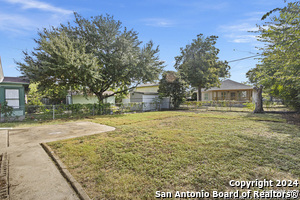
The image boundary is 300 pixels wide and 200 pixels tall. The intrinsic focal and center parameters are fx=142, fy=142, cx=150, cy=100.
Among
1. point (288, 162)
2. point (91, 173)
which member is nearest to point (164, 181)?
point (91, 173)

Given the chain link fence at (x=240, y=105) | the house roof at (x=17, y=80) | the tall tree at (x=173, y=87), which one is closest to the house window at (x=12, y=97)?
the house roof at (x=17, y=80)

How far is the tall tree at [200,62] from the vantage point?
20797 mm

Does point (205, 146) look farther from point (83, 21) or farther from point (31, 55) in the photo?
point (83, 21)

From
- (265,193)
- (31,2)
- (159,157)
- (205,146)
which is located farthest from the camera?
(31,2)

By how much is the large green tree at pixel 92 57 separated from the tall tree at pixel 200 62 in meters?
8.47

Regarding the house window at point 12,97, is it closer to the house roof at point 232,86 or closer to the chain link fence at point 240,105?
the chain link fence at point 240,105

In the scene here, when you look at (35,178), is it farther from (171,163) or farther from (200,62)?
(200,62)

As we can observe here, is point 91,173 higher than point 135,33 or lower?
lower

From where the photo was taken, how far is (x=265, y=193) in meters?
2.12

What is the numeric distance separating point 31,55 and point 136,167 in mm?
12275

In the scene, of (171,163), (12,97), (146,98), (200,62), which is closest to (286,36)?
(171,163)

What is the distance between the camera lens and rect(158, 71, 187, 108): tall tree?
1767cm

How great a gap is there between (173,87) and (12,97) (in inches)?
594

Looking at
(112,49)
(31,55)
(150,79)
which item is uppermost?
(112,49)
